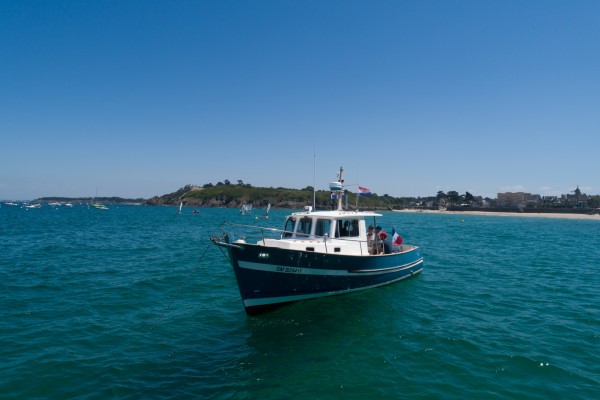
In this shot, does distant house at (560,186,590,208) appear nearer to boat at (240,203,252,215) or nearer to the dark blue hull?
boat at (240,203,252,215)

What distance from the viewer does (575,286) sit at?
57.7 feet

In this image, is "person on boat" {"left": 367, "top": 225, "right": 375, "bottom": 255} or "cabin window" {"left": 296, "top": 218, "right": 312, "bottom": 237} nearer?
"cabin window" {"left": 296, "top": 218, "right": 312, "bottom": 237}

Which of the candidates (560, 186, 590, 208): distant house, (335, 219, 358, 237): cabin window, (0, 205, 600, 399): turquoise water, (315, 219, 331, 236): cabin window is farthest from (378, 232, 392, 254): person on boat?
(560, 186, 590, 208): distant house

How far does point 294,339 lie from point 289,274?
2.74 m

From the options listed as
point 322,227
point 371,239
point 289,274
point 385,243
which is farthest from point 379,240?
point 289,274

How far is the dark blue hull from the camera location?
1232 centimetres

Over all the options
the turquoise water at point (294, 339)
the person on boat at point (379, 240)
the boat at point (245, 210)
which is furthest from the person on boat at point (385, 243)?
the boat at point (245, 210)

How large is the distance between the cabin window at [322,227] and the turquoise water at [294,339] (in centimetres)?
312

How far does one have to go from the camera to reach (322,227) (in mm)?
15742

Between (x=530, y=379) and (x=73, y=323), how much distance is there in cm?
1397

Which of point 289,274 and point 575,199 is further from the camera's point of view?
point 575,199

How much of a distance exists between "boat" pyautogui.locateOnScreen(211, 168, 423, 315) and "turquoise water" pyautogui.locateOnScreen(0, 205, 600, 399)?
0.68 meters

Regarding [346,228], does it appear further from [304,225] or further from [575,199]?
[575,199]

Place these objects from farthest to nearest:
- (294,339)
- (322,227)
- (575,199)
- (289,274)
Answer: (575,199) < (322,227) < (289,274) < (294,339)
